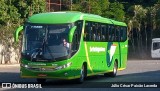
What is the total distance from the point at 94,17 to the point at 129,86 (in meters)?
5.00

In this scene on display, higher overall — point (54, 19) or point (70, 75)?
point (54, 19)

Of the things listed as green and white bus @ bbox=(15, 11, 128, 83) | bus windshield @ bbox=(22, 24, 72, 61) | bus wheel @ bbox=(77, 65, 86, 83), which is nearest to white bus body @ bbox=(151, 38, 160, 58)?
green and white bus @ bbox=(15, 11, 128, 83)

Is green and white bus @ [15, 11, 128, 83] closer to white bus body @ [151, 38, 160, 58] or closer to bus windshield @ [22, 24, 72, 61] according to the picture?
bus windshield @ [22, 24, 72, 61]

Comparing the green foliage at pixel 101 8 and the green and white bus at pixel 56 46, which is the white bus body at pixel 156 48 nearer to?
the green foliage at pixel 101 8

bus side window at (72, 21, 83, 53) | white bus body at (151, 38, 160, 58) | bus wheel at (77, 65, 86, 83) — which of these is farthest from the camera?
white bus body at (151, 38, 160, 58)

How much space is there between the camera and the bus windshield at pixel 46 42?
19.7m

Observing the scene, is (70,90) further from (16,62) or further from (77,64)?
(16,62)

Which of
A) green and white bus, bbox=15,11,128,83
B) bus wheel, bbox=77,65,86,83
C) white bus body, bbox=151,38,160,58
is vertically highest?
green and white bus, bbox=15,11,128,83

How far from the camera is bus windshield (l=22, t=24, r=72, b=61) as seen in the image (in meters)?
19.7

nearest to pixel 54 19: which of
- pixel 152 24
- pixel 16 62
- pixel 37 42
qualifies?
pixel 37 42

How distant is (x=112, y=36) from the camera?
87.1 feet

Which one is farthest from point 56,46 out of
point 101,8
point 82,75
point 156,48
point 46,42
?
point 156,48

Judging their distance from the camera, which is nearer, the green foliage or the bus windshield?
the bus windshield

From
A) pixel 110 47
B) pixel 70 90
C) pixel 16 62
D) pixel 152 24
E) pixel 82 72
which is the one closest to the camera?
pixel 70 90
